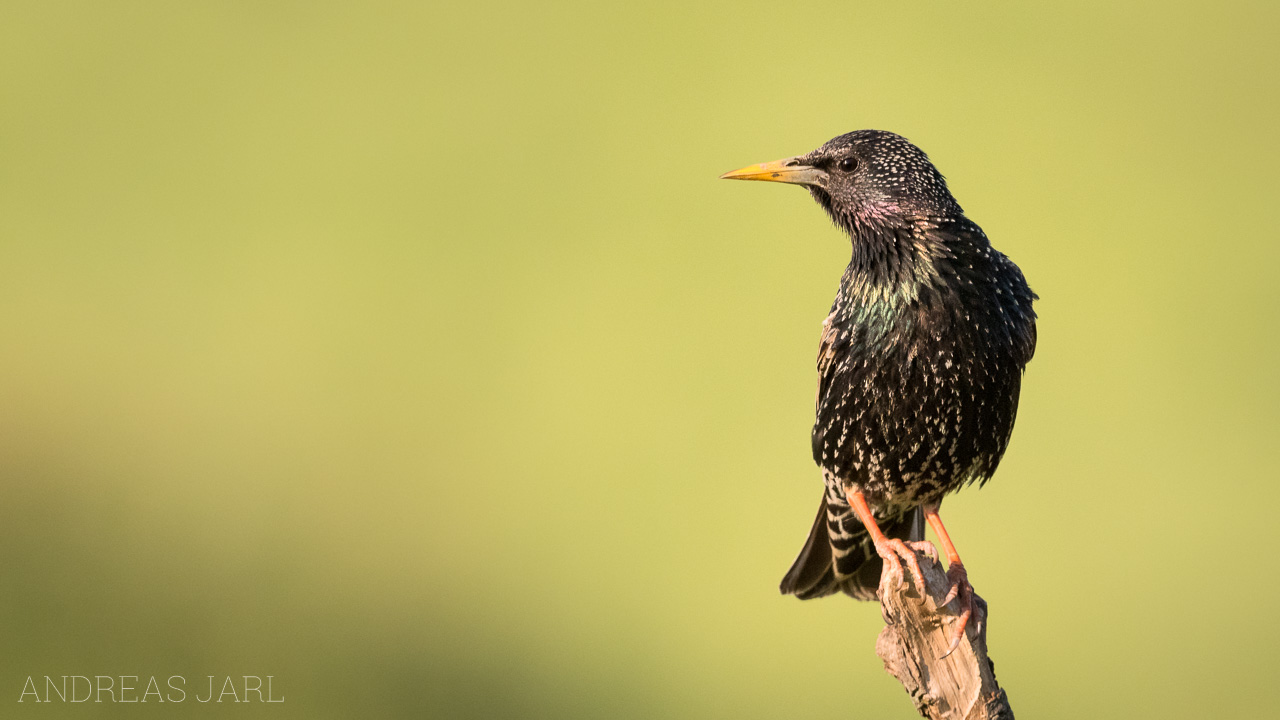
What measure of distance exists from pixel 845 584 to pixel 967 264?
1577 millimetres

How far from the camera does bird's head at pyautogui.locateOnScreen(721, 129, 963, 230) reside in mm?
4188

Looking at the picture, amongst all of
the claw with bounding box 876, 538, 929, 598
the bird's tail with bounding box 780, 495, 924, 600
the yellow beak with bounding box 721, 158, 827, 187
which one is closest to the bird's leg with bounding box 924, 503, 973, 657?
the claw with bounding box 876, 538, 929, 598

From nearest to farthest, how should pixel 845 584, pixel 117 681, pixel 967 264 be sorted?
pixel 967 264 → pixel 845 584 → pixel 117 681

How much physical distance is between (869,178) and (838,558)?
5.42 ft

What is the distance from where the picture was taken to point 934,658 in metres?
3.72

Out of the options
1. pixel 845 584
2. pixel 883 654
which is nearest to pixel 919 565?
pixel 883 654

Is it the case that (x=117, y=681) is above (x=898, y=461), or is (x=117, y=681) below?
below

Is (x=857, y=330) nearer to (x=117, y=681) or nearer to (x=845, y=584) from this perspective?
(x=845, y=584)

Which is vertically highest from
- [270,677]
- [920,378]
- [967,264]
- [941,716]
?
[967,264]

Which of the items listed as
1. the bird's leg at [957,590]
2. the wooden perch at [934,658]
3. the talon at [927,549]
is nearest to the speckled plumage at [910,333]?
the bird's leg at [957,590]

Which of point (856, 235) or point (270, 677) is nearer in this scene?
point (856, 235)

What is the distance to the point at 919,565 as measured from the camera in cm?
384

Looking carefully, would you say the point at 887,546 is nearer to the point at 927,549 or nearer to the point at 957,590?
the point at 927,549

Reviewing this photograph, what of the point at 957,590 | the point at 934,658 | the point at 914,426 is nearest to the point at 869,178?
the point at 914,426
